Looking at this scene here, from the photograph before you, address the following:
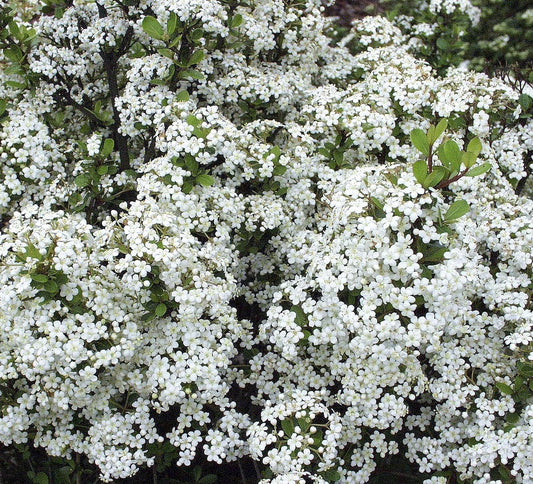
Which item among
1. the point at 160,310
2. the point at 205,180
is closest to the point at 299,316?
the point at 160,310

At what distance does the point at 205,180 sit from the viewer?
3.33m

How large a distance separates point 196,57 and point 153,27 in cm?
29

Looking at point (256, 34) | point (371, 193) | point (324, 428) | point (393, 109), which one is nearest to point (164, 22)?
point (256, 34)

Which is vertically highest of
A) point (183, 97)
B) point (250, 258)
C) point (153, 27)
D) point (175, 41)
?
point (153, 27)

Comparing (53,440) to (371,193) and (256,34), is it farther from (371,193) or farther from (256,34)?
(256,34)

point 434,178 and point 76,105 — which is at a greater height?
point 76,105

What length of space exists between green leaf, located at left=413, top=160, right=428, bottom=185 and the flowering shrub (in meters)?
0.04

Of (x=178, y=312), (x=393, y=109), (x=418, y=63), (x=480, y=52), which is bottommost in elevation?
(x=178, y=312)

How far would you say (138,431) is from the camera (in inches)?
130

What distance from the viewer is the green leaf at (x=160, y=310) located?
2930mm

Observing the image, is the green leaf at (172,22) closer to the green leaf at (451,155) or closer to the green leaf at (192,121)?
the green leaf at (192,121)

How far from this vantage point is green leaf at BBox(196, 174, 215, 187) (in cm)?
332

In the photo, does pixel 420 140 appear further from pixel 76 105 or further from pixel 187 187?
pixel 76 105

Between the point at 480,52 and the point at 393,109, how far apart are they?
16.8 ft
